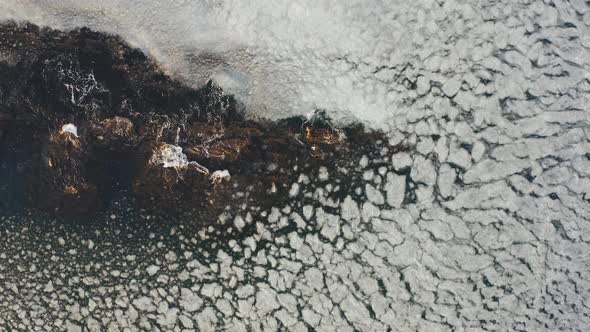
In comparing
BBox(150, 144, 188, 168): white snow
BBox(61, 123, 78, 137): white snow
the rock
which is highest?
BBox(61, 123, 78, 137): white snow

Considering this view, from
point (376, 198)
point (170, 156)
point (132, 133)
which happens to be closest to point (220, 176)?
point (170, 156)

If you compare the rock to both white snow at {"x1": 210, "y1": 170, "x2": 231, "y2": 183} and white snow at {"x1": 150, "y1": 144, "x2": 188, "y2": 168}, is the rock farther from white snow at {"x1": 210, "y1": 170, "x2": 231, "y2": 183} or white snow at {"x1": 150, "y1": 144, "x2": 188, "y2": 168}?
white snow at {"x1": 210, "y1": 170, "x2": 231, "y2": 183}

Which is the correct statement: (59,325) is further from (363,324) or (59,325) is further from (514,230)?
(514,230)

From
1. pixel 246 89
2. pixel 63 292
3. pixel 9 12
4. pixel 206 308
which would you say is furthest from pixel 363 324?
pixel 9 12

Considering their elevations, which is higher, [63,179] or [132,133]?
[132,133]

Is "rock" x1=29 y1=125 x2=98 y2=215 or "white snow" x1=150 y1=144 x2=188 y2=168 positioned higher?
"white snow" x1=150 y1=144 x2=188 y2=168

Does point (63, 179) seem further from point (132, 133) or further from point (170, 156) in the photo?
point (170, 156)

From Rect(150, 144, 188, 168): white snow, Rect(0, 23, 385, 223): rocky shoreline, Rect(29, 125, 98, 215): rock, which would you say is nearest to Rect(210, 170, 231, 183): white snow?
Rect(0, 23, 385, 223): rocky shoreline

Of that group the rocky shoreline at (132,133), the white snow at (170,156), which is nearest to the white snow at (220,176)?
the rocky shoreline at (132,133)
